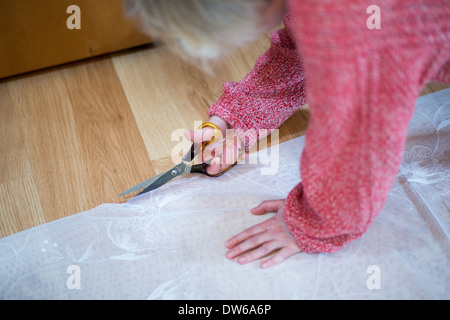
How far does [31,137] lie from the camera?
2.26ft

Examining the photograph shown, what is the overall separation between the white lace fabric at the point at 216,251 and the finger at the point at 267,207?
0.01 m

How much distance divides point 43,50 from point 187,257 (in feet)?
1.57

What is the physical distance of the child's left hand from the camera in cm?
53

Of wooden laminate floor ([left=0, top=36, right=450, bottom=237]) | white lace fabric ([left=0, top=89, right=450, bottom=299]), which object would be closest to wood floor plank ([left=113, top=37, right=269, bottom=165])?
wooden laminate floor ([left=0, top=36, right=450, bottom=237])

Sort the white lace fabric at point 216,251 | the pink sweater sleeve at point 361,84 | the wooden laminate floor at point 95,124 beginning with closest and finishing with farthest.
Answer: the pink sweater sleeve at point 361,84 < the white lace fabric at point 216,251 < the wooden laminate floor at point 95,124

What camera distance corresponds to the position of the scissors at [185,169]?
0.58m

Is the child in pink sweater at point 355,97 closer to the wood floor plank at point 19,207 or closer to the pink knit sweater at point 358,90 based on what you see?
the pink knit sweater at point 358,90

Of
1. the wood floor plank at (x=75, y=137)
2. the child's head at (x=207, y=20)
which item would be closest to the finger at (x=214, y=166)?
the wood floor plank at (x=75, y=137)

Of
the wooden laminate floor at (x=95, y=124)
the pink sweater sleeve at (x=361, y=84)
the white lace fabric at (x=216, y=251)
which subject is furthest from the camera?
the wooden laminate floor at (x=95, y=124)

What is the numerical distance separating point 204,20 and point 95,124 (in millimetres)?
383

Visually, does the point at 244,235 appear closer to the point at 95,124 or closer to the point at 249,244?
the point at 249,244

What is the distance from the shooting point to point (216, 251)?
0.55 meters

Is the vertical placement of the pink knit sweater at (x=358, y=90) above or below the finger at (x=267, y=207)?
above
